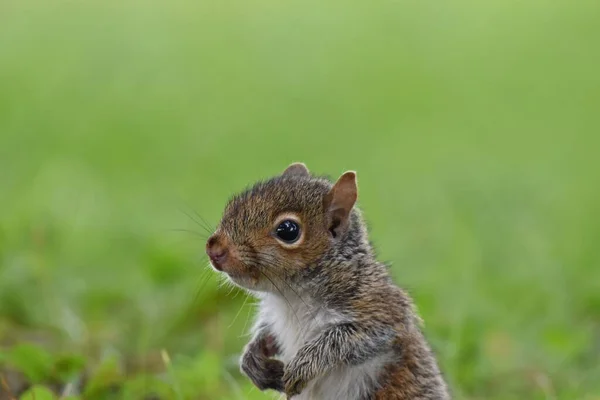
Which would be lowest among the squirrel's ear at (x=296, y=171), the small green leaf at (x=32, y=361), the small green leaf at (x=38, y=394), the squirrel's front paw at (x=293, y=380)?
the small green leaf at (x=38, y=394)

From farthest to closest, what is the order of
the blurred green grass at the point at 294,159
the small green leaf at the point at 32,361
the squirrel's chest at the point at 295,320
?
the blurred green grass at the point at 294,159 → the small green leaf at the point at 32,361 → the squirrel's chest at the point at 295,320

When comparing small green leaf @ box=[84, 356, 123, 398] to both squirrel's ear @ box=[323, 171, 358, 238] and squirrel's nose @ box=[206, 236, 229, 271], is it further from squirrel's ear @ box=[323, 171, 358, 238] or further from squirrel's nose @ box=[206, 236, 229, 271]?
squirrel's ear @ box=[323, 171, 358, 238]

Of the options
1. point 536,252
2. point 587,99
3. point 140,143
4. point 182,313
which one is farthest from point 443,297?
point 587,99

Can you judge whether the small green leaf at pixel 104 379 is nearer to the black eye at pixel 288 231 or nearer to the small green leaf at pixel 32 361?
the small green leaf at pixel 32 361

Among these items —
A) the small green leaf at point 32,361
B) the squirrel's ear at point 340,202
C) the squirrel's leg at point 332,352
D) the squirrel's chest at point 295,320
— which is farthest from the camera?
the small green leaf at point 32,361

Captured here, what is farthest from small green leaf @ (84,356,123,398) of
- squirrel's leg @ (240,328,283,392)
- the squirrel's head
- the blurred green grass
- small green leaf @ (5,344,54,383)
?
the squirrel's head

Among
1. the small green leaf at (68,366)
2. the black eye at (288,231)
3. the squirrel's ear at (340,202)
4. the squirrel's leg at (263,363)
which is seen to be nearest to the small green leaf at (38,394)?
the small green leaf at (68,366)

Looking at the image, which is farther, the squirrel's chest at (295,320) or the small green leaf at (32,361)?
the small green leaf at (32,361)
